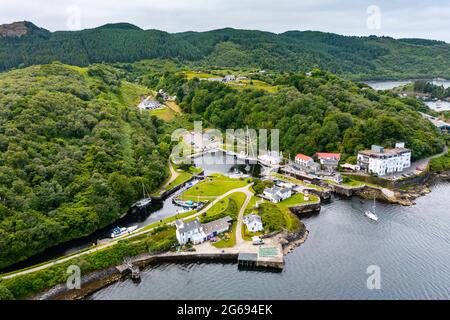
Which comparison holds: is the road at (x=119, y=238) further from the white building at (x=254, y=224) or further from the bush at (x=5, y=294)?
the bush at (x=5, y=294)

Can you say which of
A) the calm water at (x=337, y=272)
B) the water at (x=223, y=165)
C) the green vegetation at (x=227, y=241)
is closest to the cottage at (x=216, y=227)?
the green vegetation at (x=227, y=241)

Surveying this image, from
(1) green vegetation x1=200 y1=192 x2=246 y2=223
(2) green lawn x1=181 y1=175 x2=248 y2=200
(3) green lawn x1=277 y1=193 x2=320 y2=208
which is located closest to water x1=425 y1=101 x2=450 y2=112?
(3) green lawn x1=277 y1=193 x2=320 y2=208

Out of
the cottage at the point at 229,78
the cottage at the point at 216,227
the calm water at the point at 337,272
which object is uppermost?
the cottage at the point at 229,78

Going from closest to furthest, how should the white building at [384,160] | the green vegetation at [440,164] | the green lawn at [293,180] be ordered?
1. the green lawn at [293,180]
2. the white building at [384,160]
3. the green vegetation at [440,164]

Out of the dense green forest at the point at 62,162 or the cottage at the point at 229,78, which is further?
the cottage at the point at 229,78

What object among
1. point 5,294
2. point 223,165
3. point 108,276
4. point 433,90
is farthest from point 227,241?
point 433,90

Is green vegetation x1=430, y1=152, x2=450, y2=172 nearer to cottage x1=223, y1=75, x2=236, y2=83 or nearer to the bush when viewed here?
the bush
